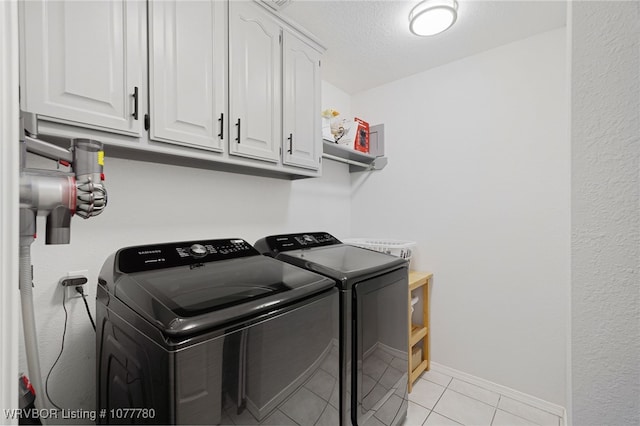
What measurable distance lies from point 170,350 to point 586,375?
93 centimetres

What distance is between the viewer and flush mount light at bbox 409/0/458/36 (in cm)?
157

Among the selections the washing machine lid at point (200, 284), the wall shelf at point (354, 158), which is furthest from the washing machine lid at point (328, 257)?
the wall shelf at point (354, 158)

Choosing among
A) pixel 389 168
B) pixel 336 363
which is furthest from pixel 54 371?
pixel 389 168

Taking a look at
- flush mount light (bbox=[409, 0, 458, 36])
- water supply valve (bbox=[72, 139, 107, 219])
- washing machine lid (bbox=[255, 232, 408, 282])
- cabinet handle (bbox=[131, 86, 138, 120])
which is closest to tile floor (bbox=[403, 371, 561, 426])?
washing machine lid (bbox=[255, 232, 408, 282])

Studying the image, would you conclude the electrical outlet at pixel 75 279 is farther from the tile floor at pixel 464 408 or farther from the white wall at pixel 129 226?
the tile floor at pixel 464 408

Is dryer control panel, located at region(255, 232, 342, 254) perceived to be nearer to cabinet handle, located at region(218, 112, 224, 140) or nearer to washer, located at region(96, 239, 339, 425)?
washer, located at region(96, 239, 339, 425)

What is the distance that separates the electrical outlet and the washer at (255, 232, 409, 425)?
→ 2.70ft

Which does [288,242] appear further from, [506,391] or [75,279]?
[506,391]

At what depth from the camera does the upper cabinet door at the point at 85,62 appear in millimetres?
871

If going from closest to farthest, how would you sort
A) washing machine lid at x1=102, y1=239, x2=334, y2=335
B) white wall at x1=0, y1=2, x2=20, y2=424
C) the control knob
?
white wall at x1=0, y1=2, x2=20, y2=424 → washing machine lid at x1=102, y1=239, x2=334, y2=335 → the control knob

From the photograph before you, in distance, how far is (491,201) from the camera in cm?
211

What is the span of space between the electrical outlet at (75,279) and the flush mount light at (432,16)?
7.31ft

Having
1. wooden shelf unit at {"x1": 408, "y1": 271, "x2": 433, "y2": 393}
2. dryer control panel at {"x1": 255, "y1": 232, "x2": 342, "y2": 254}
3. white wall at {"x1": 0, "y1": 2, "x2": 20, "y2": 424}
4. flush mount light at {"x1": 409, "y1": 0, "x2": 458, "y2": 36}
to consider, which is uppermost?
flush mount light at {"x1": 409, "y1": 0, "x2": 458, "y2": 36}

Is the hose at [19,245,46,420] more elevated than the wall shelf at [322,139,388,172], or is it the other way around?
the wall shelf at [322,139,388,172]
